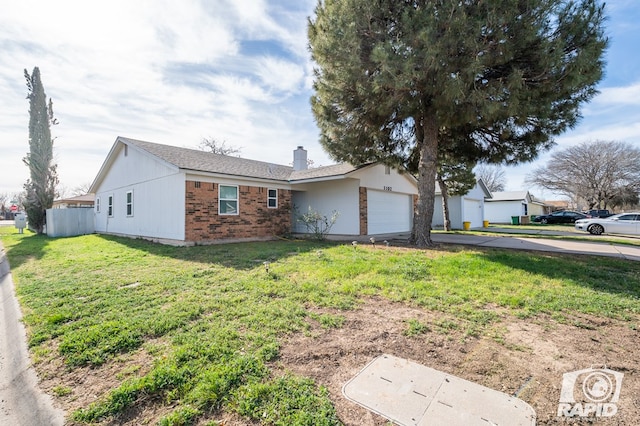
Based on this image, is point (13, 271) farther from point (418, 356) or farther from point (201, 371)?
point (418, 356)

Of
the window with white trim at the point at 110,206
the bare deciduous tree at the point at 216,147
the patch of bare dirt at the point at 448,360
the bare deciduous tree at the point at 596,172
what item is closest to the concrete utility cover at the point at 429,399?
the patch of bare dirt at the point at 448,360

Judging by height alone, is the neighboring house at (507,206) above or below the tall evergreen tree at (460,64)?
below

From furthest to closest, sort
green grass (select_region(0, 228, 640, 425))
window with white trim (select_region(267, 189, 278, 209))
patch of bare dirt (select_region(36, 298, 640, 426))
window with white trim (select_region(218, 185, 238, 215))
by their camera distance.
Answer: window with white trim (select_region(267, 189, 278, 209)) < window with white trim (select_region(218, 185, 238, 215)) < green grass (select_region(0, 228, 640, 425)) < patch of bare dirt (select_region(36, 298, 640, 426))

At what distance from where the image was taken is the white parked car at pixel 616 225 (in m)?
15.4

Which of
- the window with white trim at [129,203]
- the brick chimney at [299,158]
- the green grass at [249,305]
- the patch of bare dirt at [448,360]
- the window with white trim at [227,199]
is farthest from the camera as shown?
the brick chimney at [299,158]

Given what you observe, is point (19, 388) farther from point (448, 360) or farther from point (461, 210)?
point (461, 210)

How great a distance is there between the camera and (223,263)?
24.3ft

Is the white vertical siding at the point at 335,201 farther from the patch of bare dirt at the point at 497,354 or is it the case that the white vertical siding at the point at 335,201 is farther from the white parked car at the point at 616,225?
the white parked car at the point at 616,225

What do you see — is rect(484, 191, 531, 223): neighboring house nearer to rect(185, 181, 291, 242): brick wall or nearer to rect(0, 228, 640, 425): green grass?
rect(185, 181, 291, 242): brick wall

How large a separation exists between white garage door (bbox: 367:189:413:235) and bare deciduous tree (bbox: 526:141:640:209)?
104 feet

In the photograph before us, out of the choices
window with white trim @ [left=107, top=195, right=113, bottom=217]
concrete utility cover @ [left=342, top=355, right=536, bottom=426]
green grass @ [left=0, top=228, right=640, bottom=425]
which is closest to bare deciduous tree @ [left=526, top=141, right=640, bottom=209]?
green grass @ [left=0, top=228, right=640, bottom=425]

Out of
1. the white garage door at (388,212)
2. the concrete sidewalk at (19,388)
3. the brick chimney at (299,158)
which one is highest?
the brick chimney at (299,158)

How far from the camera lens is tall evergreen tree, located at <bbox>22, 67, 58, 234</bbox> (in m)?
19.3

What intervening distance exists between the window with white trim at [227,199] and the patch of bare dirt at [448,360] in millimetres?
8569
